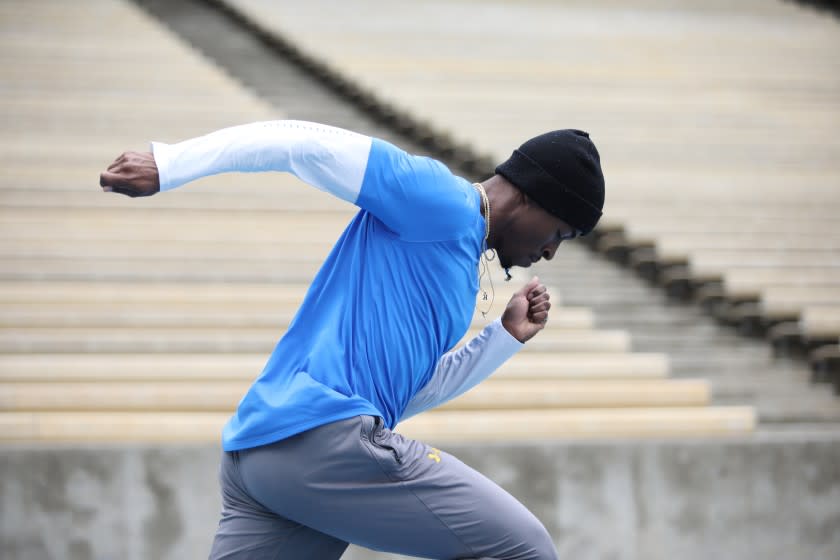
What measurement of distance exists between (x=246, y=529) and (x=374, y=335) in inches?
13.7

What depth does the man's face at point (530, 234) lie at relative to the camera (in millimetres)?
1639

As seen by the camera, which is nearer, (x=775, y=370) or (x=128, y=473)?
(x=128, y=473)

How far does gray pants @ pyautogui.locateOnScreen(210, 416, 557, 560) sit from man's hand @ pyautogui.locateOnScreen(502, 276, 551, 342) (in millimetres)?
315

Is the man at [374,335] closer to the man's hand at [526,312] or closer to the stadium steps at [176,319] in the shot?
the man's hand at [526,312]

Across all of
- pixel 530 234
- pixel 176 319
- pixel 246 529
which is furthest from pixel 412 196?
pixel 176 319

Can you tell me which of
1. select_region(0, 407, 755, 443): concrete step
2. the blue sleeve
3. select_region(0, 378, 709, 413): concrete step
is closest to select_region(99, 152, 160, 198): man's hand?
the blue sleeve

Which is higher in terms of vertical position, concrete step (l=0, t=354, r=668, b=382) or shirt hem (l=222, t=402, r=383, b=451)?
shirt hem (l=222, t=402, r=383, b=451)

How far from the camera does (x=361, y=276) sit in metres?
1.58

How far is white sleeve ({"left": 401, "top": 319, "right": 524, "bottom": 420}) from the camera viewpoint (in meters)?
1.83

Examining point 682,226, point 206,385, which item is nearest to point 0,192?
→ point 206,385

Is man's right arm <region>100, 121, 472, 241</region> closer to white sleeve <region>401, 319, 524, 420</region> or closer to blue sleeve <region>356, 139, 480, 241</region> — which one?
blue sleeve <region>356, 139, 480, 241</region>

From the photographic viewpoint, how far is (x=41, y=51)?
6.81 m

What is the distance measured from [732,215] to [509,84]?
2275 millimetres

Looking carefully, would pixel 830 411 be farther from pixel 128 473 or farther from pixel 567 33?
pixel 567 33
